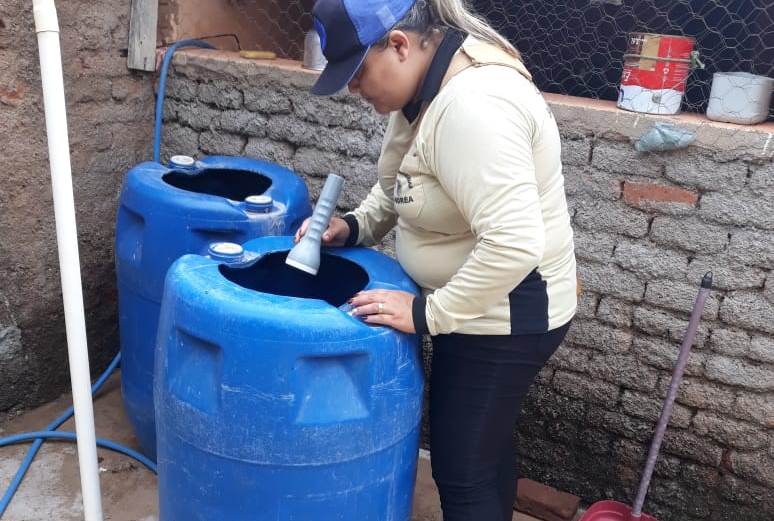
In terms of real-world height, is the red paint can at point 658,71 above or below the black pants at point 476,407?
above

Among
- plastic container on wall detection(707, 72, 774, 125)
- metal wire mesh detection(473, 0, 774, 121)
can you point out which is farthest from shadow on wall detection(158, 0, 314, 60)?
plastic container on wall detection(707, 72, 774, 125)

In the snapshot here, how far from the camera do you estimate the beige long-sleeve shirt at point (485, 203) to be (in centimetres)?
124

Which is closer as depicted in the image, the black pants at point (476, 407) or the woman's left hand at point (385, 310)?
the woman's left hand at point (385, 310)

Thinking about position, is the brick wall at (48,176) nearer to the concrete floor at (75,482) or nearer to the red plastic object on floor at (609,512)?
the concrete floor at (75,482)

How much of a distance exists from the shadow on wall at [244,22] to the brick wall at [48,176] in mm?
197

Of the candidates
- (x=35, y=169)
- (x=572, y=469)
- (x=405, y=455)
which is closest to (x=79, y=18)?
(x=35, y=169)

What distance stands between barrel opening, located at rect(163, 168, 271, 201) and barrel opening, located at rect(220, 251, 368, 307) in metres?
0.56

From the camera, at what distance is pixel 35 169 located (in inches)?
91.0

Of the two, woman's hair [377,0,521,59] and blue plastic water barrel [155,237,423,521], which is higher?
woman's hair [377,0,521,59]

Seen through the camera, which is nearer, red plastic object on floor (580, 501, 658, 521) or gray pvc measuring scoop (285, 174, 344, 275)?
gray pvc measuring scoop (285, 174, 344, 275)

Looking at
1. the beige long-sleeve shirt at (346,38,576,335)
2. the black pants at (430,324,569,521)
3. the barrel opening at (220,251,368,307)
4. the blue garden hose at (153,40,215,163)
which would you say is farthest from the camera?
the blue garden hose at (153,40,215,163)

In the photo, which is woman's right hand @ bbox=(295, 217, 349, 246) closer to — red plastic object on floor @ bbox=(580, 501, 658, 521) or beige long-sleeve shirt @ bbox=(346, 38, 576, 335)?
beige long-sleeve shirt @ bbox=(346, 38, 576, 335)

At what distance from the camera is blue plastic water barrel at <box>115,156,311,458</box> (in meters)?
1.92

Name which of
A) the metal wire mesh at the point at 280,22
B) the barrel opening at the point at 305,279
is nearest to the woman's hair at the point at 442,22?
the barrel opening at the point at 305,279
